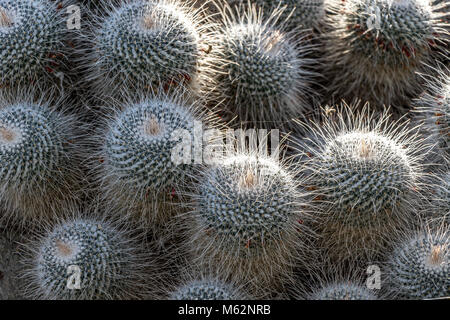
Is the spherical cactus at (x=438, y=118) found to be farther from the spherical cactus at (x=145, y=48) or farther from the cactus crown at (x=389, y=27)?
the spherical cactus at (x=145, y=48)

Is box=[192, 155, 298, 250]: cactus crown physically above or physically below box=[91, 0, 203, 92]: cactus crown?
below

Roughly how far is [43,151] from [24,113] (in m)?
0.33

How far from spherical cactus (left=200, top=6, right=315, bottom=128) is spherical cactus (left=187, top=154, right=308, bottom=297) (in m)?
0.73

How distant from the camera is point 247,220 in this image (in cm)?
408

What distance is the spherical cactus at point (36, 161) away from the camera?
4.38 meters

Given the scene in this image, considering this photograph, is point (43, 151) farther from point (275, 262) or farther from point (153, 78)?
point (275, 262)

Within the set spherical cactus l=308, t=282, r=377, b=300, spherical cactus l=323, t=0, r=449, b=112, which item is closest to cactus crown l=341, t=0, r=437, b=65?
spherical cactus l=323, t=0, r=449, b=112

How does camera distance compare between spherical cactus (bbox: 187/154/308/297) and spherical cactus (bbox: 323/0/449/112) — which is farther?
spherical cactus (bbox: 323/0/449/112)

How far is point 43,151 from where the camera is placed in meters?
4.49

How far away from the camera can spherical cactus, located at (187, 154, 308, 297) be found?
4109 mm

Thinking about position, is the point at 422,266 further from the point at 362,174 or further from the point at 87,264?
the point at 87,264

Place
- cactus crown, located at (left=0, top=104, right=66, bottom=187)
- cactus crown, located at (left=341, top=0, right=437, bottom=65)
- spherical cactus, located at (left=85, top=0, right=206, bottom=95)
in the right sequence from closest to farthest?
cactus crown, located at (left=0, top=104, right=66, bottom=187)
spherical cactus, located at (left=85, top=0, right=206, bottom=95)
cactus crown, located at (left=341, top=0, right=437, bottom=65)

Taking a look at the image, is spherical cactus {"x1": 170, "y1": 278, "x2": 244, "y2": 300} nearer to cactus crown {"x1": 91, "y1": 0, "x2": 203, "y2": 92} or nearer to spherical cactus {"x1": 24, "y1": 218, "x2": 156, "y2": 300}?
spherical cactus {"x1": 24, "y1": 218, "x2": 156, "y2": 300}

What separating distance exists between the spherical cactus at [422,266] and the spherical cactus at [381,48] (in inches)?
58.2
